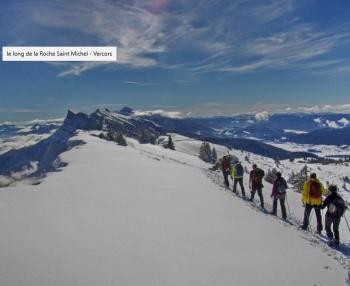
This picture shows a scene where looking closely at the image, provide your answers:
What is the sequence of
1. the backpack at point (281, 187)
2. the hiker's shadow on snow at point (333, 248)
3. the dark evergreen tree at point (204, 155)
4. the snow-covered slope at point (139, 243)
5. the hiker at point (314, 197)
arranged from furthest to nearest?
the dark evergreen tree at point (204, 155)
the backpack at point (281, 187)
the hiker at point (314, 197)
the hiker's shadow on snow at point (333, 248)
the snow-covered slope at point (139, 243)

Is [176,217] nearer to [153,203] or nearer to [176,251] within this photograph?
[153,203]

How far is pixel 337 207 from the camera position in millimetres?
17719

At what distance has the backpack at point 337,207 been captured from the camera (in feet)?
Answer: 57.9

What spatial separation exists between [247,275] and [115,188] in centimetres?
1143

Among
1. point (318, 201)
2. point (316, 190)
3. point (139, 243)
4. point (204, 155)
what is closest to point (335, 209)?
point (318, 201)

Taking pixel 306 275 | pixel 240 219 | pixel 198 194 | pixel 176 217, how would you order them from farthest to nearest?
1. pixel 198 194
2. pixel 240 219
3. pixel 176 217
4. pixel 306 275

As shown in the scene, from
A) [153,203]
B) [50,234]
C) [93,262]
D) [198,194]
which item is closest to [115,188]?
[153,203]

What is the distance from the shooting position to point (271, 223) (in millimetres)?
18188

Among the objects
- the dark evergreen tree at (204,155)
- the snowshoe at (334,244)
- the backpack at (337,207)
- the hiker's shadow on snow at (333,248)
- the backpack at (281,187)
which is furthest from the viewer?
the dark evergreen tree at (204,155)

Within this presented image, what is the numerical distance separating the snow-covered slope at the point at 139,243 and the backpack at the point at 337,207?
2.24 meters

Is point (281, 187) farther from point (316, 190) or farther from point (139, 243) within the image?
point (139, 243)

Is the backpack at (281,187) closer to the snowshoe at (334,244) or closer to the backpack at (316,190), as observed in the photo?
the backpack at (316,190)

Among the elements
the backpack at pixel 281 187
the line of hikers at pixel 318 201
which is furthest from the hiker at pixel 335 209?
the backpack at pixel 281 187

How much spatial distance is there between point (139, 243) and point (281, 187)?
1430 centimetres
